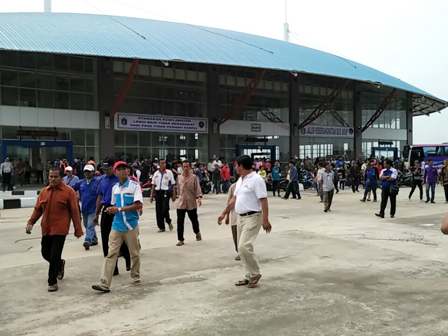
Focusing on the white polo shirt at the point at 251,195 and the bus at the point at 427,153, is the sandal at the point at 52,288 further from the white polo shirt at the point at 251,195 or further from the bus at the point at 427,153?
the bus at the point at 427,153

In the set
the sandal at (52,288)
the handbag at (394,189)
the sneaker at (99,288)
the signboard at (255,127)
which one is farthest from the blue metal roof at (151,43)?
the sneaker at (99,288)

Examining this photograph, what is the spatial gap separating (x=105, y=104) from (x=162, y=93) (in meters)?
4.07

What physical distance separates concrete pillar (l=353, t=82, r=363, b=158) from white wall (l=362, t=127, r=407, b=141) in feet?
3.61

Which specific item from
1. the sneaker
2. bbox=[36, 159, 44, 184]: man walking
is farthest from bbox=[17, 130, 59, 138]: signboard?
the sneaker

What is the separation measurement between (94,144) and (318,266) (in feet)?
70.8

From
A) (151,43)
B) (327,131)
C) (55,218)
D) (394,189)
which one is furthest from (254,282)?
(327,131)

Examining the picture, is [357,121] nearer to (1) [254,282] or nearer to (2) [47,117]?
(2) [47,117]

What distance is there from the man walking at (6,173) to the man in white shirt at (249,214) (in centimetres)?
1850

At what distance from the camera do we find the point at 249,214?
19.7ft

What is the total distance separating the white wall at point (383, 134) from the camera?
40031 millimetres

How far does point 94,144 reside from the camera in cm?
2636

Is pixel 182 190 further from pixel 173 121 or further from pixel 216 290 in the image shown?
pixel 173 121

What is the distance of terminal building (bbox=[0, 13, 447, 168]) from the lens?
23938 millimetres

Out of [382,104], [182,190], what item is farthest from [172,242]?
[382,104]
